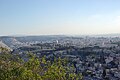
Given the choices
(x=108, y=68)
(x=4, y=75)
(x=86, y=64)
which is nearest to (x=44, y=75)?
(x=4, y=75)

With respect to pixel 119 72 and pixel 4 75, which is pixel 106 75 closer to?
pixel 119 72

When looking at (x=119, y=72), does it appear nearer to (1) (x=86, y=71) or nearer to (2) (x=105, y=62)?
(1) (x=86, y=71)

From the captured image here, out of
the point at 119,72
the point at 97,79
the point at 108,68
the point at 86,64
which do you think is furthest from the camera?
the point at 86,64

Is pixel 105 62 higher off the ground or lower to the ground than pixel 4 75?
lower

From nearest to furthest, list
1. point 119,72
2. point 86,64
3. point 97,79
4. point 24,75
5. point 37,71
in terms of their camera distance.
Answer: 1. point 24,75
2. point 37,71
3. point 97,79
4. point 119,72
5. point 86,64

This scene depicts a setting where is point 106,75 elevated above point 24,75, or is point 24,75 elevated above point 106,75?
point 24,75

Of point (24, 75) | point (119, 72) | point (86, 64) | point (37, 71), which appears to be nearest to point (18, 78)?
point (24, 75)

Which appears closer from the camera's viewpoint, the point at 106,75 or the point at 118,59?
the point at 106,75

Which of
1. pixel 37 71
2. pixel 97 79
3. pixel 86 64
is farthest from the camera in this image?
pixel 86 64

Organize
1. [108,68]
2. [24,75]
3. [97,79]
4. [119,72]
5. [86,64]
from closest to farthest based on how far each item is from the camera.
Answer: [24,75]
[97,79]
[119,72]
[108,68]
[86,64]
